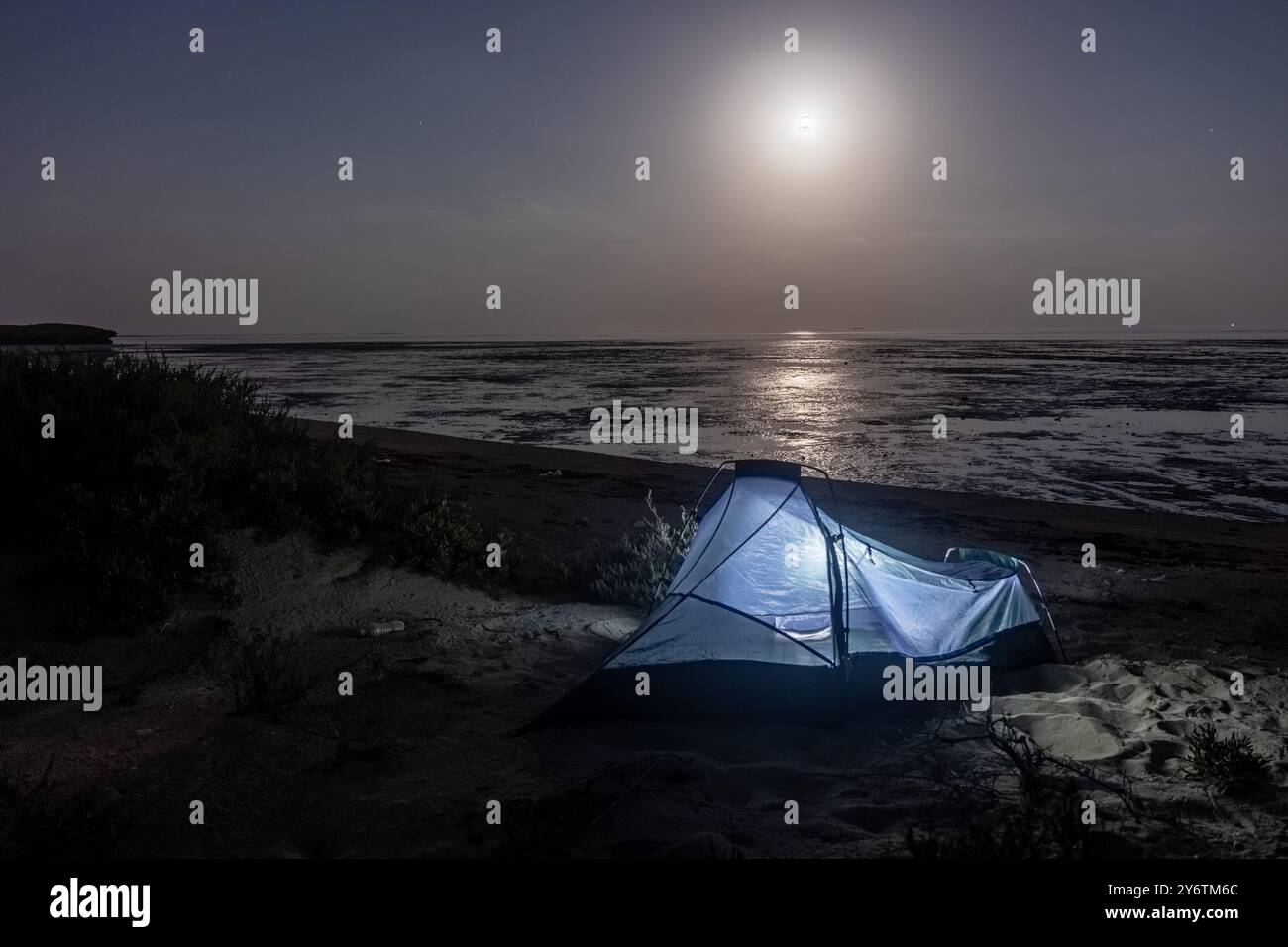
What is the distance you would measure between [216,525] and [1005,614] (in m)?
6.64

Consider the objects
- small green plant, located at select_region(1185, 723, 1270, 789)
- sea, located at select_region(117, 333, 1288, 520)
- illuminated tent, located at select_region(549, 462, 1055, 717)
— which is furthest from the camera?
sea, located at select_region(117, 333, 1288, 520)

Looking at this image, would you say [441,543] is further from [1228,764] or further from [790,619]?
[1228,764]

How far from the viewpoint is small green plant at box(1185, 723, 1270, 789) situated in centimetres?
427

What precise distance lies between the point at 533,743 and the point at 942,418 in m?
21.9

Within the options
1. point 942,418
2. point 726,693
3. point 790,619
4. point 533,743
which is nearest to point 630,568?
point 790,619

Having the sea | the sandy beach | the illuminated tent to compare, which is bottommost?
the sandy beach

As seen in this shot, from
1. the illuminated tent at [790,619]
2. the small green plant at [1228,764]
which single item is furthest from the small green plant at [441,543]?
the small green plant at [1228,764]

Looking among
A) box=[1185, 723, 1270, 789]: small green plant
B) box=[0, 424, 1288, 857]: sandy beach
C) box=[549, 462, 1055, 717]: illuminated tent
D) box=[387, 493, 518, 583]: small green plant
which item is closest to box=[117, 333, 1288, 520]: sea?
box=[387, 493, 518, 583]: small green plant

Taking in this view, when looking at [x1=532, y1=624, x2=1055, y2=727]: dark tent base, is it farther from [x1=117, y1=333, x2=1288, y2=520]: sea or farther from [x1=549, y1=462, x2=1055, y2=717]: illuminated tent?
[x1=117, y1=333, x2=1288, y2=520]: sea

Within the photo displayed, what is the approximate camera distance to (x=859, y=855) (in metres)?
3.79

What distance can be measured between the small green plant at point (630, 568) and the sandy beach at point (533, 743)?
0.22 meters

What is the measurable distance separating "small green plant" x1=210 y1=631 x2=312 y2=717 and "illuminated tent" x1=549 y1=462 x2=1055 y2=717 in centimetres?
183
